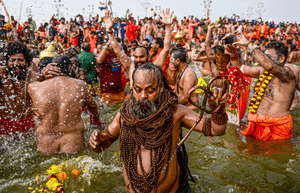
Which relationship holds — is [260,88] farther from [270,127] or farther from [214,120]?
[214,120]

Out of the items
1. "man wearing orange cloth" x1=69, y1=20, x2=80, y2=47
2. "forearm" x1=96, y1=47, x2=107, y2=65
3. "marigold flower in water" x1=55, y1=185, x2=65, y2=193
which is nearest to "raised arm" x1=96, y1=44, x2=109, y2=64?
"forearm" x1=96, y1=47, x2=107, y2=65

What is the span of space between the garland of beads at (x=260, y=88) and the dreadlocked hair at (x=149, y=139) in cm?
208

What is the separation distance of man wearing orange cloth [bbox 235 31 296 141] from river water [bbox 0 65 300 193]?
0.23 metres

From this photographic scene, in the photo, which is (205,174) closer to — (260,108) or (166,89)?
(260,108)

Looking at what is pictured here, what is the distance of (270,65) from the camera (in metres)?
2.93

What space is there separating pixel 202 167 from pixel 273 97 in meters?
1.50

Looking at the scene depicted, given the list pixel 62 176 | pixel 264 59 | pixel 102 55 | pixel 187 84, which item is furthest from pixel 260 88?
pixel 102 55

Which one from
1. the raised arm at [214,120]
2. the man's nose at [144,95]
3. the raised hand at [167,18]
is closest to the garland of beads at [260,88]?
the raised hand at [167,18]

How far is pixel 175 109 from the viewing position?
208 cm

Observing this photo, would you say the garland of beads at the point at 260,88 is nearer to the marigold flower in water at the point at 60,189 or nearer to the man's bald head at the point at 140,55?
the man's bald head at the point at 140,55

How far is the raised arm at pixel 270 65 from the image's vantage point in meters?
2.92

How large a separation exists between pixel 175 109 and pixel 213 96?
1.49 feet

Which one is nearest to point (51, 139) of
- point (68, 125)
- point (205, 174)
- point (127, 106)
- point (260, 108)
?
point (68, 125)

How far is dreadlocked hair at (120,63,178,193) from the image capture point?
6.18 feet
